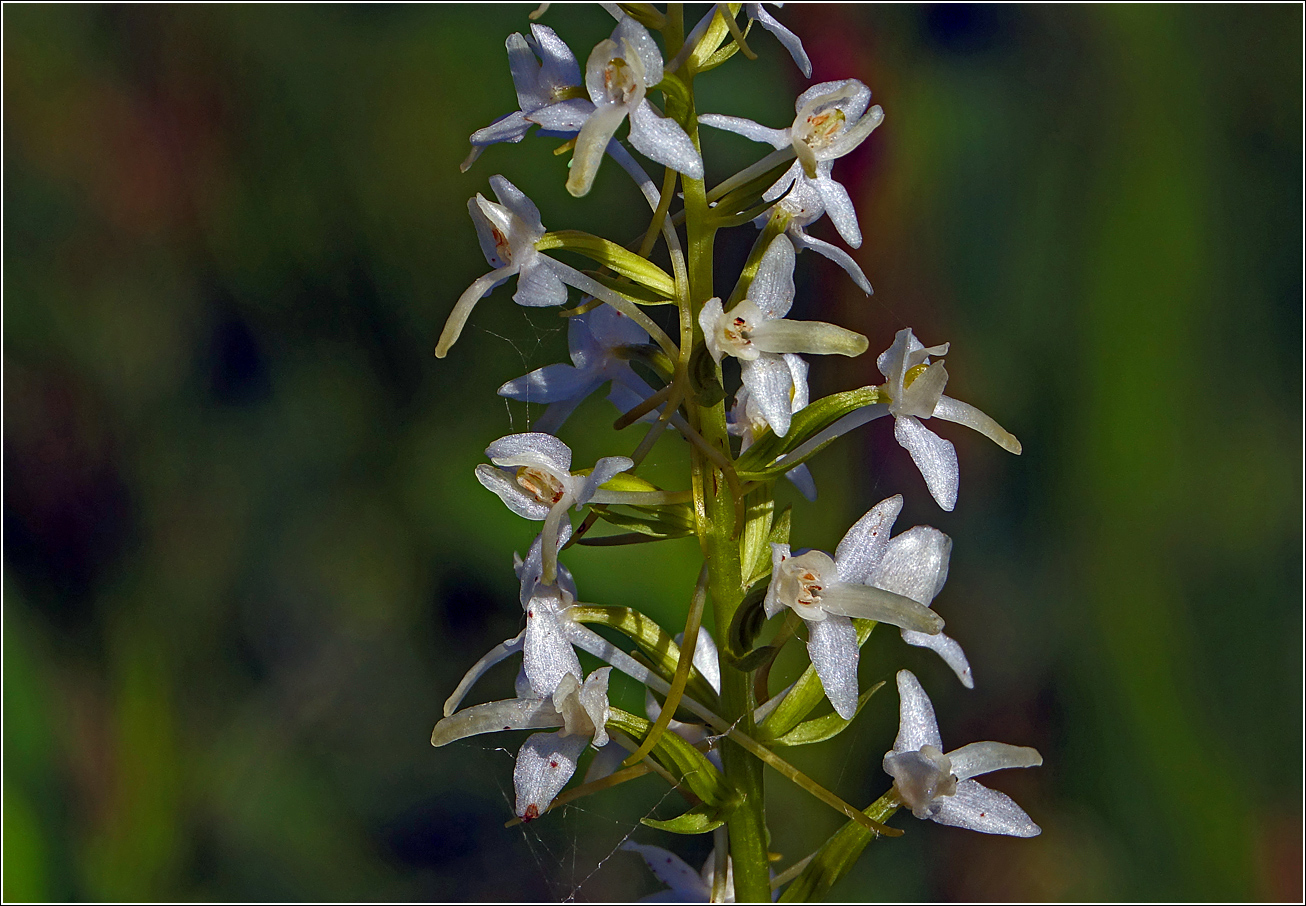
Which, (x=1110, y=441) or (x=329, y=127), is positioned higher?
(x=329, y=127)

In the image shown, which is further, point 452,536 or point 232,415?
point 232,415

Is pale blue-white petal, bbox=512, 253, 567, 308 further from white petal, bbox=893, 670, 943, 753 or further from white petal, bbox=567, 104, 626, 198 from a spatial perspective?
white petal, bbox=893, 670, 943, 753

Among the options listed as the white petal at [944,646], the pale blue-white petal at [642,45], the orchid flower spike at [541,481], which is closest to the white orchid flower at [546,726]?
the orchid flower spike at [541,481]

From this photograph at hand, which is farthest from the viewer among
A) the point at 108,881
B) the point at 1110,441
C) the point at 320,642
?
the point at 320,642

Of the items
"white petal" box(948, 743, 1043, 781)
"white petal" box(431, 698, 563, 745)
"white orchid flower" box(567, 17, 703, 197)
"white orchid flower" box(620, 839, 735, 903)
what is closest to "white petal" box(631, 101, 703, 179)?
"white orchid flower" box(567, 17, 703, 197)

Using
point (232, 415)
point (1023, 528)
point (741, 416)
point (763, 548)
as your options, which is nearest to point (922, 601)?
point (763, 548)

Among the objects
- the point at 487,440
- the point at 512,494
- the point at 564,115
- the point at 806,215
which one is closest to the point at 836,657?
the point at 512,494

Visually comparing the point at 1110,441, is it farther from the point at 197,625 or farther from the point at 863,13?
the point at 197,625

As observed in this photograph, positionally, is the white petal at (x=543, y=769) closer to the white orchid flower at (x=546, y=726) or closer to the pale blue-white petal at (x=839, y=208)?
the white orchid flower at (x=546, y=726)
